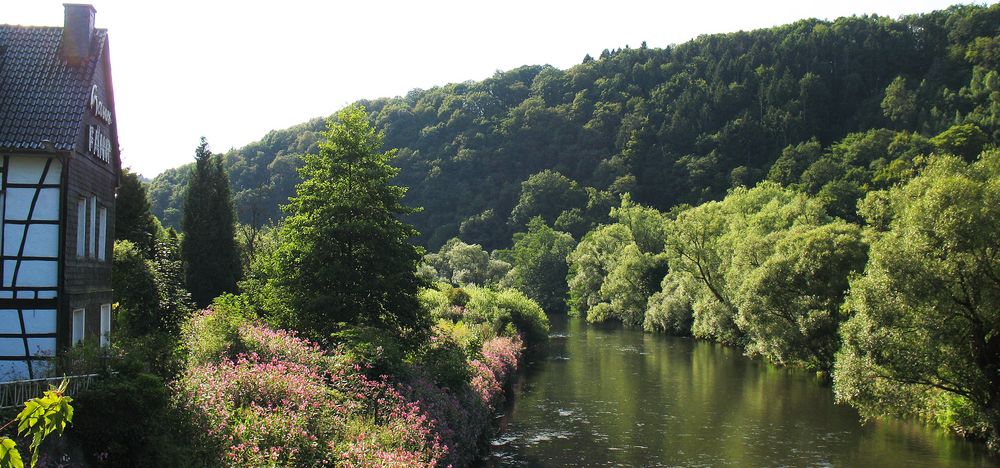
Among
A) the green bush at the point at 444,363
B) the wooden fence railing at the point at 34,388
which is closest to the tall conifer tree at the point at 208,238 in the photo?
the green bush at the point at 444,363

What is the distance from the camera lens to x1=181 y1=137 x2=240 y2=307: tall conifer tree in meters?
45.9

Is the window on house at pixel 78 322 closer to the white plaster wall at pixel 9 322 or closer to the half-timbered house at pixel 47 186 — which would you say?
the half-timbered house at pixel 47 186

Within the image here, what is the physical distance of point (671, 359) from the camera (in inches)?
1897

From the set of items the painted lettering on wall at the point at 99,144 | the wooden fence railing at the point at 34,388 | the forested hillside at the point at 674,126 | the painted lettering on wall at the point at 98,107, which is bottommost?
the wooden fence railing at the point at 34,388

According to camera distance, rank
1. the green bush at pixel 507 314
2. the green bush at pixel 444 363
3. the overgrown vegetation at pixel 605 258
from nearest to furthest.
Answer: the overgrown vegetation at pixel 605 258, the green bush at pixel 444 363, the green bush at pixel 507 314

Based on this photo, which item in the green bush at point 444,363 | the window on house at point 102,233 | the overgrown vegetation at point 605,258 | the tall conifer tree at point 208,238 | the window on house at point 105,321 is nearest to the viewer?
the overgrown vegetation at point 605,258

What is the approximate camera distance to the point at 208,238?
46.2 meters

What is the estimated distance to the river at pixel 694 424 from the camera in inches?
947

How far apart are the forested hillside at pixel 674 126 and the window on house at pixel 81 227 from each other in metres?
82.2

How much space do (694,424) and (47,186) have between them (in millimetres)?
22153

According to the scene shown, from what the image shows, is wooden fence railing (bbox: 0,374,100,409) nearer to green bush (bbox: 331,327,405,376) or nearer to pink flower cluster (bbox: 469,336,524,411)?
green bush (bbox: 331,327,405,376)

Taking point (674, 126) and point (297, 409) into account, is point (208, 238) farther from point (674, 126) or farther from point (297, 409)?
point (674, 126)

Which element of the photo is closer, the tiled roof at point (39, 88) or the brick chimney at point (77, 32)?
the tiled roof at point (39, 88)

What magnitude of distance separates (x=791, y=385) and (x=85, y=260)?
31.4 m
